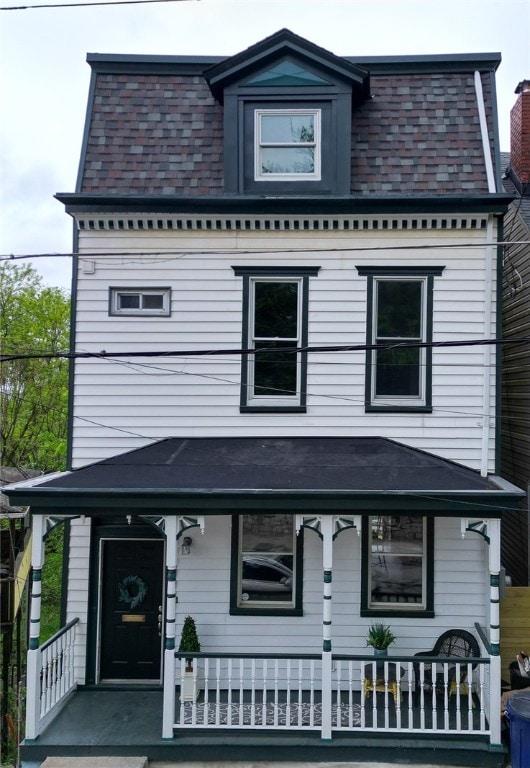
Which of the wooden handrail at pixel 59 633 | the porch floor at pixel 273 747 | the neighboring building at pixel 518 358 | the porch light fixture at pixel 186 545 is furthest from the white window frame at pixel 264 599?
the neighboring building at pixel 518 358

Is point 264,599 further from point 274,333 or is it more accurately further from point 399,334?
point 399,334

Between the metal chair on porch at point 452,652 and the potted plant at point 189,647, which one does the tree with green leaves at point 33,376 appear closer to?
the potted plant at point 189,647

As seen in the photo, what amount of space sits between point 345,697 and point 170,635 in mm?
2822

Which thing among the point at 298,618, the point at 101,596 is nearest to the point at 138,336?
the point at 101,596

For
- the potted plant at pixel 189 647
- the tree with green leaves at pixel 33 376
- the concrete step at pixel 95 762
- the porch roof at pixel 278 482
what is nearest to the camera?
the concrete step at pixel 95 762

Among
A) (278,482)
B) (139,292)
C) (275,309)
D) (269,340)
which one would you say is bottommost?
(278,482)

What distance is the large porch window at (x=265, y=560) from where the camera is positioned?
888 centimetres

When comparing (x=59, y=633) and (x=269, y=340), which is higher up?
(x=269, y=340)

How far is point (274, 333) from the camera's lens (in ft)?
30.9

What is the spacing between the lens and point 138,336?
9.30 meters

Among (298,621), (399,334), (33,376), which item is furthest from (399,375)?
(33,376)

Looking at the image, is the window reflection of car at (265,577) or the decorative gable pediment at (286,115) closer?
the window reflection of car at (265,577)

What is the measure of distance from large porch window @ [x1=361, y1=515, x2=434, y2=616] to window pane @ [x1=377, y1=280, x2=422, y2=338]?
2786mm

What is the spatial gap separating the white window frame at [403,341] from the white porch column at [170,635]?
11.8ft
